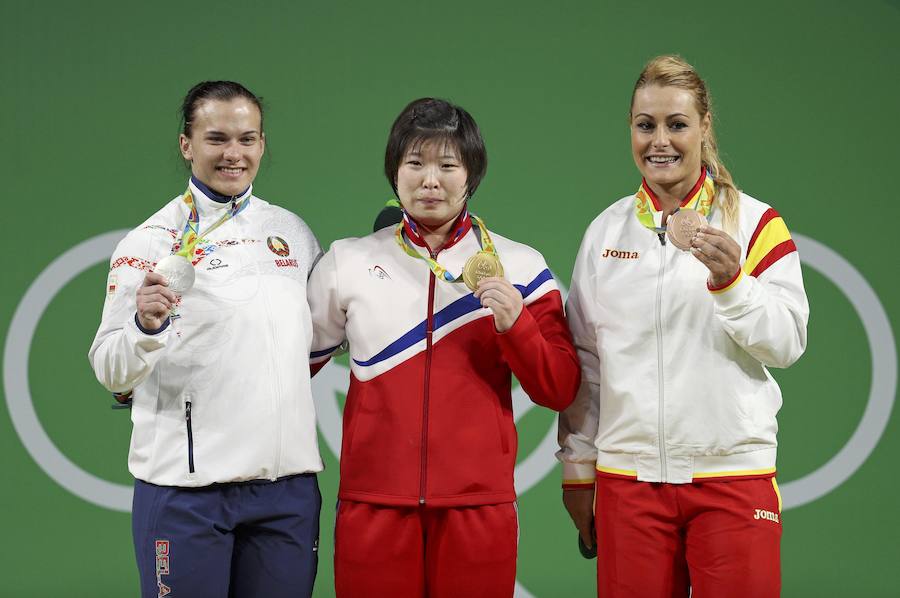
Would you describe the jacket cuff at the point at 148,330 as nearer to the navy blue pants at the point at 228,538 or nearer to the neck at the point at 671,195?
the navy blue pants at the point at 228,538

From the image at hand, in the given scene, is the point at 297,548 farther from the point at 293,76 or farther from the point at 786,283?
the point at 293,76

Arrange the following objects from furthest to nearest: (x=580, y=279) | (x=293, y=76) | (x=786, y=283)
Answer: (x=293, y=76), (x=580, y=279), (x=786, y=283)

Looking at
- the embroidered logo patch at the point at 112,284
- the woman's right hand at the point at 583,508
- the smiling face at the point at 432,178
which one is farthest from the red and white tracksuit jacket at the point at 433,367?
the embroidered logo patch at the point at 112,284

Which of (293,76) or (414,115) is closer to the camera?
(414,115)

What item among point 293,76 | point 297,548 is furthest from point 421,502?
point 293,76

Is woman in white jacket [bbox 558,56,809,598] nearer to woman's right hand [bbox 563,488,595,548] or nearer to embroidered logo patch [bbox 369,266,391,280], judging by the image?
woman's right hand [bbox 563,488,595,548]

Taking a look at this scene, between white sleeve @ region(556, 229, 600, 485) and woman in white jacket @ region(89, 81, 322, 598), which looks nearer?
woman in white jacket @ region(89, 81, 322, 598)

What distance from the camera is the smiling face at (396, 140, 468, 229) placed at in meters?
2.26

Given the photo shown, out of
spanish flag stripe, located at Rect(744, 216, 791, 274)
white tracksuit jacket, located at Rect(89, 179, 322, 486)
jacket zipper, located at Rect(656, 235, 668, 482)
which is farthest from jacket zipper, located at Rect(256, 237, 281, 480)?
spanish flag stripe, located at Rect(744, 216, 791, 274)

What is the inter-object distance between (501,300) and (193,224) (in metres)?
0.71

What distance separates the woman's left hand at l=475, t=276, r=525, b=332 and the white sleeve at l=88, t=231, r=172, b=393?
0.65m

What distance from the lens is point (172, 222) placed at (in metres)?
2.31

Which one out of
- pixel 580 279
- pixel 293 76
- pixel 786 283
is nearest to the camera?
pixel 786 283

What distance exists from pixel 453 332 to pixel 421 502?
0.37 metres
